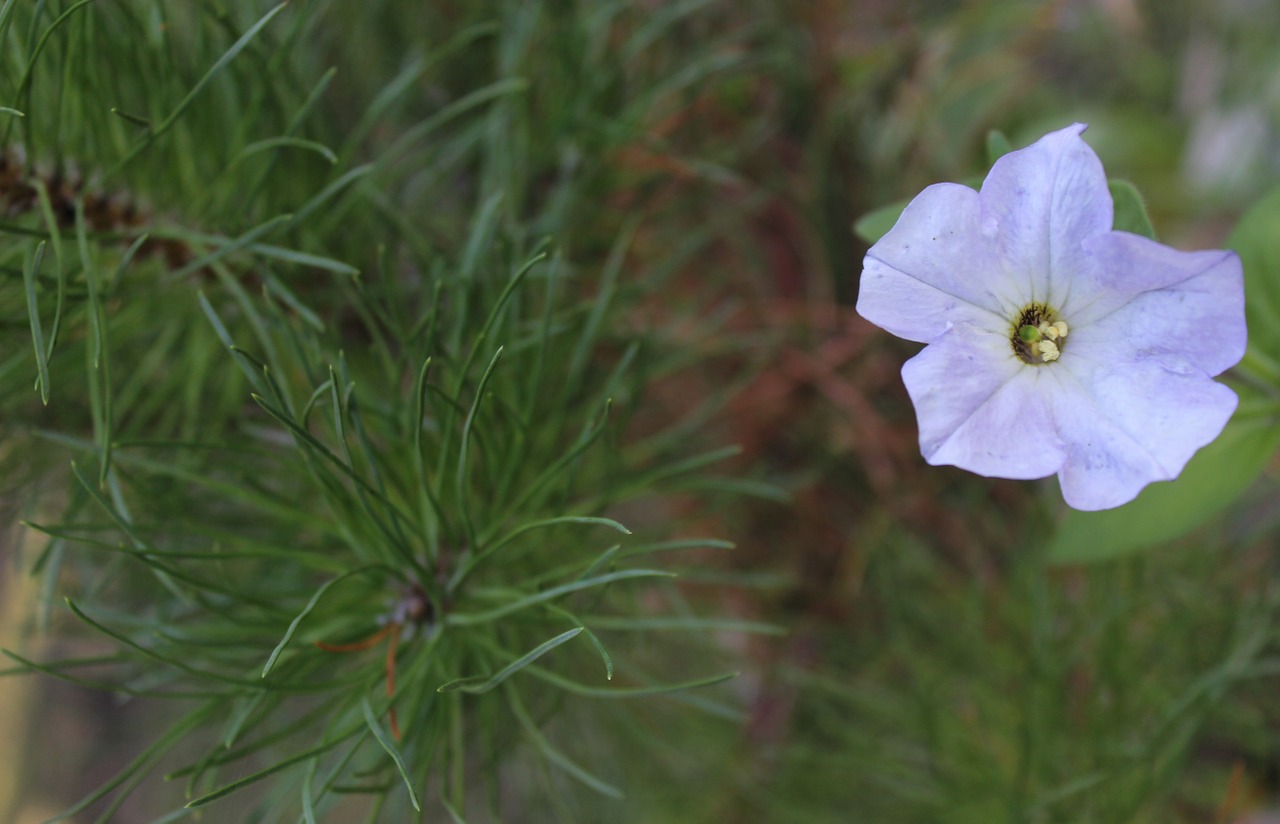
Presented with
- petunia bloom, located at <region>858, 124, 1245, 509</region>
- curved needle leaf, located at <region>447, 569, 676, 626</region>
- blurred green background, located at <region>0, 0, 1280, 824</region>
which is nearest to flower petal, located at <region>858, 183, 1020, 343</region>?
petunia bloom, located at <region>858, 124, 1245, 509</region>

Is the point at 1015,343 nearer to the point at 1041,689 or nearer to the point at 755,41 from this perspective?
the point at 1041,689

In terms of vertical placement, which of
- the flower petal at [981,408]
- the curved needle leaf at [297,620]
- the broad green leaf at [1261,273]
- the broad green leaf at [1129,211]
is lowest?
the curved needle leaf at [297,620]

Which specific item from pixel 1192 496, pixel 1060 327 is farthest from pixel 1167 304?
pixel 1192 496

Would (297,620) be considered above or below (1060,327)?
below

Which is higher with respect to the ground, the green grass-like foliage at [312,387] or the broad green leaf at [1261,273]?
the broad green leaf at [1261,273]

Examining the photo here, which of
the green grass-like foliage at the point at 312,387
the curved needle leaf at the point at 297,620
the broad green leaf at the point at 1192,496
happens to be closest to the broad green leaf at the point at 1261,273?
the broad green leaf at the point at 1192,496

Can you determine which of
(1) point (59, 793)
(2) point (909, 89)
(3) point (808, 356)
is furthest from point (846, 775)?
(1) point (59, 793)

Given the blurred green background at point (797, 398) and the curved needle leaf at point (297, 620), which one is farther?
the blurred green background at point (797, 398)

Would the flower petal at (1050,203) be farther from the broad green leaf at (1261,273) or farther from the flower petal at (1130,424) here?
the broad green leaf at (1261,273)

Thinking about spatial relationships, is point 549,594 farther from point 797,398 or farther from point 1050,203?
point 797,398
